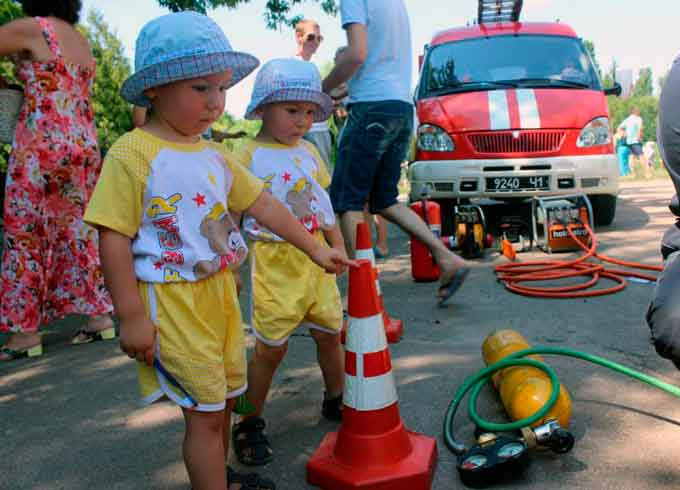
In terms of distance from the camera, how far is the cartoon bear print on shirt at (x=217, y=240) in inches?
70.1

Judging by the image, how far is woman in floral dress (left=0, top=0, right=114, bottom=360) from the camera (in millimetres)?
3582

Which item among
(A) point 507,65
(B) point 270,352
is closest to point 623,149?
(A) point 507,65

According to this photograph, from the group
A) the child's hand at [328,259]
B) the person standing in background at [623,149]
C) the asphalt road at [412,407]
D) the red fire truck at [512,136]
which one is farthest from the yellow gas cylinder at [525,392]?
the person standing in background at [623,149]

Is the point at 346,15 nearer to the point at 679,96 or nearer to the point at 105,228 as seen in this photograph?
the point at 679,96

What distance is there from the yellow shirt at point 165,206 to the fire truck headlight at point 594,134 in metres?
5.61

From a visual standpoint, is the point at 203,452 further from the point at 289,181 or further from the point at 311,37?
the point at 311,37

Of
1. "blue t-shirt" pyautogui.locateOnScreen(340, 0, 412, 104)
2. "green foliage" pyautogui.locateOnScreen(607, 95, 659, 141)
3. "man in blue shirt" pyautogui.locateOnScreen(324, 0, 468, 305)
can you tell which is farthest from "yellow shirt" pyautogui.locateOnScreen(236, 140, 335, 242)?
"green foliage" pyautogui.locateOnScreen(607, 95, 659, 141)

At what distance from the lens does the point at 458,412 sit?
8.47ft

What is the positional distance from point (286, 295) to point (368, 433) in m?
0.59

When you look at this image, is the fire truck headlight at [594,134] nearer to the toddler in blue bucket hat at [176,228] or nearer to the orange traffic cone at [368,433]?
the orange traffic cone at [368,433]

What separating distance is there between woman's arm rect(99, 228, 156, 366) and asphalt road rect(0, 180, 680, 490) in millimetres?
738

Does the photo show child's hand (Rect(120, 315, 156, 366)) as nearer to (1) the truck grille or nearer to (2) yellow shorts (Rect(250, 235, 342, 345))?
(2) yellow shorts (Rect(250, 235, 342, 345))

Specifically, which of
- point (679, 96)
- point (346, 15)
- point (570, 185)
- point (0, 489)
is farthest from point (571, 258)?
point (0, 489)

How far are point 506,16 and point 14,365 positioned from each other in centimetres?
789
